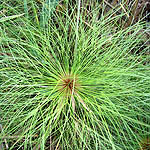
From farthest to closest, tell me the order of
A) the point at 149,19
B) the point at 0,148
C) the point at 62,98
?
1. the point at 149,19
2. the point at 0,148
3. the point at 62,98

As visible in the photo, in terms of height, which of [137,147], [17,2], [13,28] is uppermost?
[17,2]

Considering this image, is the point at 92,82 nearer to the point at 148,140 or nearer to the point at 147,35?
the point at 148,140

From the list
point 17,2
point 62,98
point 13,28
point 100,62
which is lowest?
point 62,98

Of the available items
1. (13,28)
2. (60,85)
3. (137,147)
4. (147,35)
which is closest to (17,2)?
(13,28)

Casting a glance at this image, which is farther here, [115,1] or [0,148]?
[115,1]

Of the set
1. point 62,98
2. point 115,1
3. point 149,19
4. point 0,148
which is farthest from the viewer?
point 149,19

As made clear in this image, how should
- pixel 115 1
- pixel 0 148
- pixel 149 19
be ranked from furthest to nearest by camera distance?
pixel 149 19 → pixel 115 1 → pixel 0 148

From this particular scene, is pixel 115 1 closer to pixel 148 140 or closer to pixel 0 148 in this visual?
pixel 148 140

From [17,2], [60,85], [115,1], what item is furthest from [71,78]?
[115,1]

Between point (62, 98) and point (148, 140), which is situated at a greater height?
point (62, 98)
